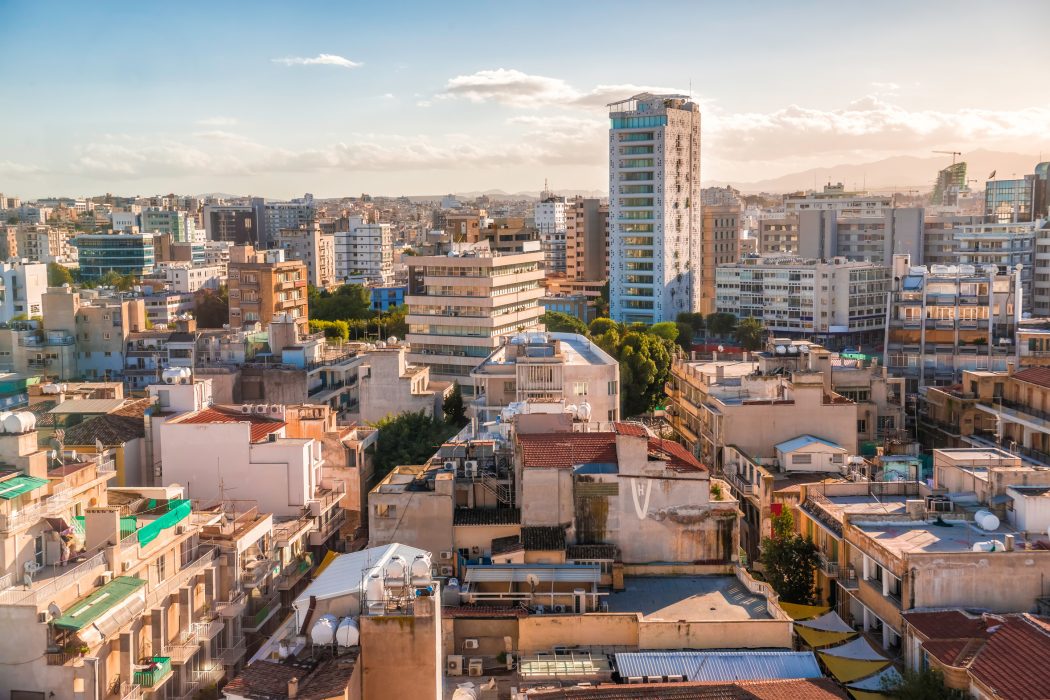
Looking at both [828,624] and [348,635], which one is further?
[828,624]

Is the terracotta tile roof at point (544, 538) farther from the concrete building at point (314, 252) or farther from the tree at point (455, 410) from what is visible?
the concrete building at point (314, 252)

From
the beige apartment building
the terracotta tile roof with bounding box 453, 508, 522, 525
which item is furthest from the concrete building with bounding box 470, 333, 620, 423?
the beige apartment building

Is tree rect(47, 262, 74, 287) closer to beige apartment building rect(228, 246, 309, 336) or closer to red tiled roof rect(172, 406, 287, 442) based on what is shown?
beige apartment building rect(228, 246, 309, 336)

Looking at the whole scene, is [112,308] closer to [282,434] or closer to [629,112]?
[282,434]

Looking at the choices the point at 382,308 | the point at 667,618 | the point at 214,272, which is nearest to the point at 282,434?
the point at 667,618

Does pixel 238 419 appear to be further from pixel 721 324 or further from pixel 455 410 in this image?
pixel 721 324

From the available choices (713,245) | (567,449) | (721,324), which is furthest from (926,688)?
(713,245)

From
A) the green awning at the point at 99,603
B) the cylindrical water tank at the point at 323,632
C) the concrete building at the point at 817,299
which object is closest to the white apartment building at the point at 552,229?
the concrete building at the point at 817,299
